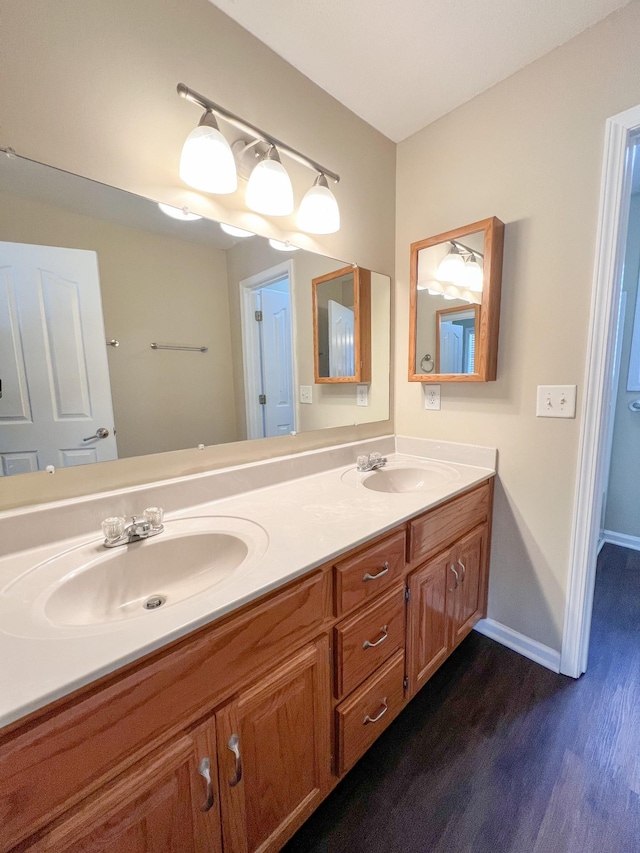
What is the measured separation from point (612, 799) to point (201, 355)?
5.80ft

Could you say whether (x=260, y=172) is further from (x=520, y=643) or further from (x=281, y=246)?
(x=520, y=643)

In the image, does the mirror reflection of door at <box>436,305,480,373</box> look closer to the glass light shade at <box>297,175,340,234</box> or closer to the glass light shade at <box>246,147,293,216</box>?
the glass light shade at <box>297,175,340,234</box>

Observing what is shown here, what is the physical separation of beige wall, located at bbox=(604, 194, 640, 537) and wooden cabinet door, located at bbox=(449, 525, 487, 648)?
152 centimetres

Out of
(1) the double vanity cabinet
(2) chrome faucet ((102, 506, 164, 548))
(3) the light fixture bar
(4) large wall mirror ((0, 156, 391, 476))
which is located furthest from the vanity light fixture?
(1) the double vanity cabinet

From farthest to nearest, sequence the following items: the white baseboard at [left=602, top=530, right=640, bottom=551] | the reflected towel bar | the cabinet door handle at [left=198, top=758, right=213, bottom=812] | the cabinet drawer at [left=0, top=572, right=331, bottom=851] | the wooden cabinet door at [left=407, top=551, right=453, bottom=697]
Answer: the white baseboard at [left=602, top=530, right=640, bottom=551], the wooden cabinet door at [left=407, top=551, right=453, bottom=697], the reflected towel bar, the cabinet door handle at [left=198, top=758, right=213, bottom=812], the cabinet drawer at [left=0, top=572, right=331, bottom=851]

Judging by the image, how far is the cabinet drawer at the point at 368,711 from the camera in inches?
36.9

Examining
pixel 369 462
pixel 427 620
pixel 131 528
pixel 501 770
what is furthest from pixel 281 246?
pixel 501 770

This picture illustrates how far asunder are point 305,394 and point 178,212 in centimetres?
74

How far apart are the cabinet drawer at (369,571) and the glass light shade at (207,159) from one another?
1.12 metres

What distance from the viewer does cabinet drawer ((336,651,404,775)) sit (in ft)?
3.07

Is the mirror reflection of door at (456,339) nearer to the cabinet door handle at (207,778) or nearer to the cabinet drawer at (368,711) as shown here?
the cabinet drawer at (368,711)

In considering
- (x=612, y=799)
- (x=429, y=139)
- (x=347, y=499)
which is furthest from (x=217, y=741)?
(x=429, y=139)

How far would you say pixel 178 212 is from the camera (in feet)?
3.43

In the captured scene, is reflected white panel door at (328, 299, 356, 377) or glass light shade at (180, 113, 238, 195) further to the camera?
reflected white panel door at (328, 299, 356, 377)
